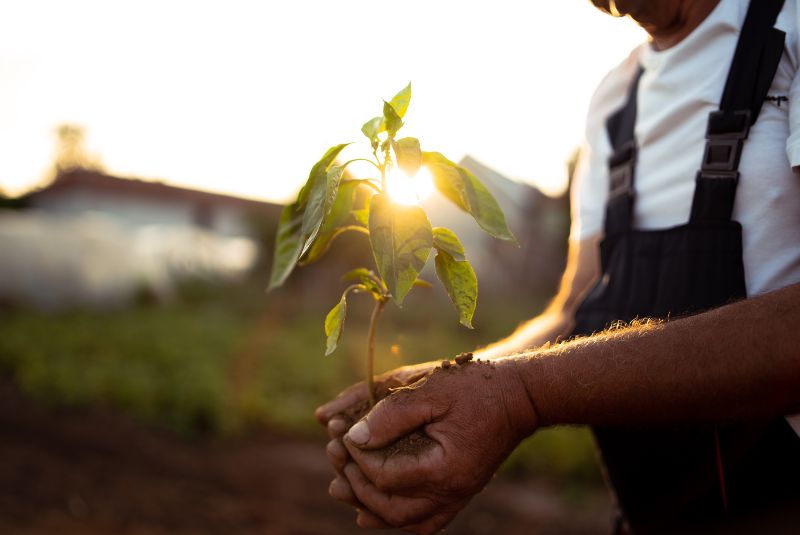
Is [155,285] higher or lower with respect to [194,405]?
Answer: lower

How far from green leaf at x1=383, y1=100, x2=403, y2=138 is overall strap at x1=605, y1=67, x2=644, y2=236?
0.64 metres

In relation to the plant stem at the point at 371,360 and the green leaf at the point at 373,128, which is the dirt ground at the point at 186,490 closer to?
the plant stem at the point at 371,360

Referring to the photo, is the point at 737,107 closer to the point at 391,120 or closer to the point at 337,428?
the point at 391,120

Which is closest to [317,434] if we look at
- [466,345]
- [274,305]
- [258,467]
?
[258,467]

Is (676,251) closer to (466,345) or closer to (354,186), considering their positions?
(354,186)

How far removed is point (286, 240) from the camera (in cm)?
129

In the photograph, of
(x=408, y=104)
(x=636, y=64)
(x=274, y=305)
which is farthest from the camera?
(x=274, y=305)

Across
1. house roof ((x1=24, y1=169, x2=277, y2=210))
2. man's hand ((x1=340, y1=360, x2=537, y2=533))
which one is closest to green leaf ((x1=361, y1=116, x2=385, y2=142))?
man's hand ((x1=340, y1=360, x2=537, y2=533))

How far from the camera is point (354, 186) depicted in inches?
49.3

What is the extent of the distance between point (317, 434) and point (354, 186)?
14.7ft

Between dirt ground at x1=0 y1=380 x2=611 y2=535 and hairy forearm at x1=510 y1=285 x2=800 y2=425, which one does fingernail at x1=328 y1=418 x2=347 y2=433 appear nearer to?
hairy forearm at x1=510 y1=285 x2=800 y2=425

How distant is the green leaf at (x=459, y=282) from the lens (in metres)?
1.16

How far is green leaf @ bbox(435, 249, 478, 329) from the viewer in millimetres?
1161

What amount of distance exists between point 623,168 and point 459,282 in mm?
614
